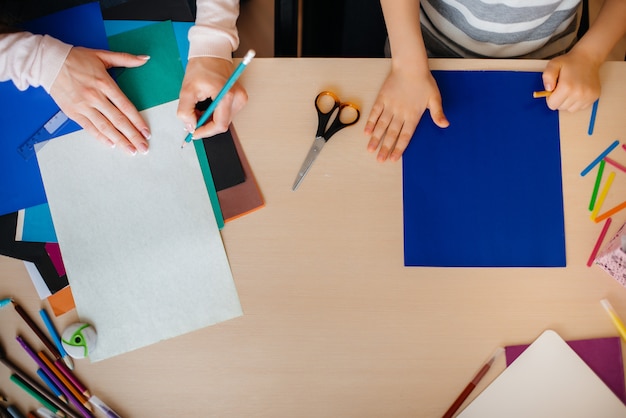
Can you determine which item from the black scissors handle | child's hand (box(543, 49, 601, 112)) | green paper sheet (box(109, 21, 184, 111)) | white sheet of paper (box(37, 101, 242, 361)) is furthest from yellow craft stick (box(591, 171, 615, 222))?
green paper sheet (box(109, 21, 184, 111))

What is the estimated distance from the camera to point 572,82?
681mm

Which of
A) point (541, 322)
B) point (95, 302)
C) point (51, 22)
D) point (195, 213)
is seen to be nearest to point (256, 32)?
point (51, 22)

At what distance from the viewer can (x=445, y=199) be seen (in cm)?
70

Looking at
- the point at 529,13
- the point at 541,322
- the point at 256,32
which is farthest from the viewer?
the point at 256,32

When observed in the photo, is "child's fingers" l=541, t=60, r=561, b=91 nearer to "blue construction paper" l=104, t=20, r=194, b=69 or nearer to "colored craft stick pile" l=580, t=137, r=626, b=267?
"colored craft stick pile" l=580, t=137, r=626, b=267

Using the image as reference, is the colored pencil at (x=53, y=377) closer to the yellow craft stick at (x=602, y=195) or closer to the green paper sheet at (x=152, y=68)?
the green paper sheet at (x=152, y=68)

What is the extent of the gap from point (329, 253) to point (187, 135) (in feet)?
0.92

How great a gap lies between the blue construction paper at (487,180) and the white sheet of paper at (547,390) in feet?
0.43

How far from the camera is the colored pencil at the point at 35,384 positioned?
2.28 ft

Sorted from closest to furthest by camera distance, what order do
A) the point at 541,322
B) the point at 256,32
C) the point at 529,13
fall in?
the point at 541,322
the point at 529,13
the point at 256,32

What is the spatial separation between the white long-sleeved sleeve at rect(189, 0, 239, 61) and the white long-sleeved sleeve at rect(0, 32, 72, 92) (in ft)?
0.68

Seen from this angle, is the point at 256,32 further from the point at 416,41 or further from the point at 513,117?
the point at 513,117

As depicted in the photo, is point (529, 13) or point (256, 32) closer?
point (529, 13)

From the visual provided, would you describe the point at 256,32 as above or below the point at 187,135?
above
